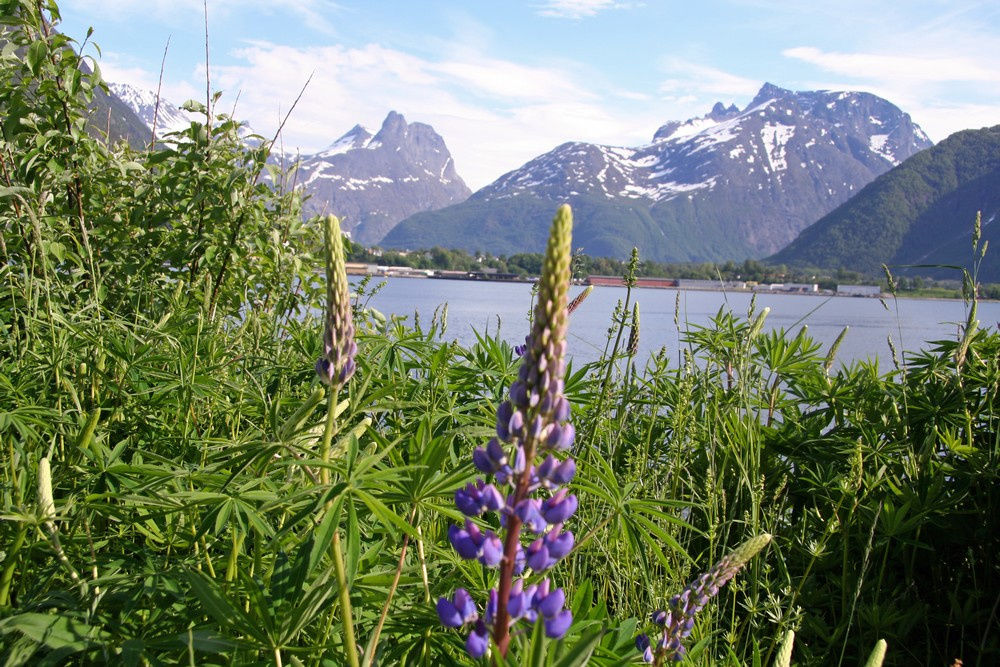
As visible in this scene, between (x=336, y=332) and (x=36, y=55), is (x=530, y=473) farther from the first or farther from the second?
(x=36, y=55)

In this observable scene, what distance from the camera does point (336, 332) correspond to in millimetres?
1519

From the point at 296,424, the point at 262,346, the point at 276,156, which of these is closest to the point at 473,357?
the point at 262,346

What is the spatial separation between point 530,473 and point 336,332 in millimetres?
535

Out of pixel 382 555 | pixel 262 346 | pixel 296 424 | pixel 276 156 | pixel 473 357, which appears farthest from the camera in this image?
pixel 276 156

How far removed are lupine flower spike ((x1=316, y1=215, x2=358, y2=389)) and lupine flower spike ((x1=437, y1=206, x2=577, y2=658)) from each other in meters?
0.42

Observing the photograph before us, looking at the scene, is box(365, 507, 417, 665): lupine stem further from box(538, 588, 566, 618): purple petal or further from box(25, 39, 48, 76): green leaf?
box(25, 39, 48, 76): green leaf

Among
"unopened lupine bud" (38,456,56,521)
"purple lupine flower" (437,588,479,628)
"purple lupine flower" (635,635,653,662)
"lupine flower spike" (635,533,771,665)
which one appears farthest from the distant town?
"unopened lupine bud" (38,456,56,521)

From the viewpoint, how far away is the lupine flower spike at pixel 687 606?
1.76m

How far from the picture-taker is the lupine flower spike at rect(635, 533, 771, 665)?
1.76 metres

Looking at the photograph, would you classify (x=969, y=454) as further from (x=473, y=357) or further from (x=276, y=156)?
(x=276, y=156)

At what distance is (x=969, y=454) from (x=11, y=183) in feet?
18.6

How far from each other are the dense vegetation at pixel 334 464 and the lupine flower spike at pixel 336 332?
79 mm

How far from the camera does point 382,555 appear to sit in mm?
2330

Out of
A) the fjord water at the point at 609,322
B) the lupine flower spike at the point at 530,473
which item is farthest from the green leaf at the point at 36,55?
the lupine flower spike at the point at 530,473
